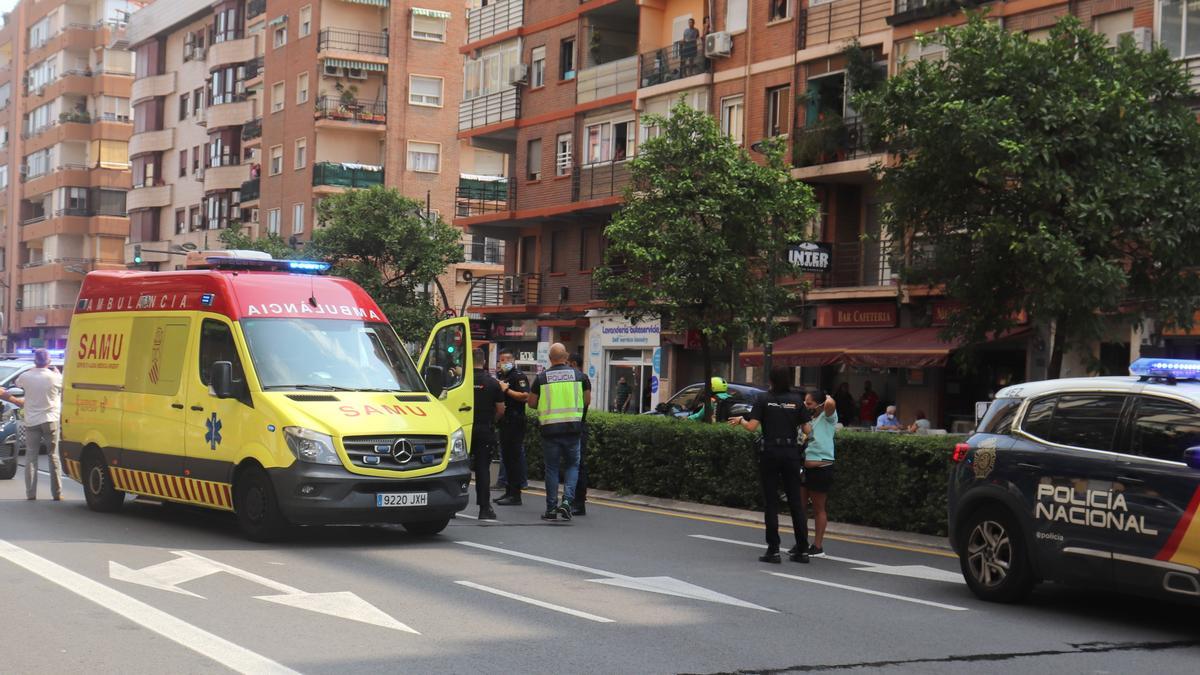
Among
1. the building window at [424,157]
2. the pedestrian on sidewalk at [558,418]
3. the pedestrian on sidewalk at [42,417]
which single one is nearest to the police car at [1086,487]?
the pedestrian on sidewalk at [558,418]

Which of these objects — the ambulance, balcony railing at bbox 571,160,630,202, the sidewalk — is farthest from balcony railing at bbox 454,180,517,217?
the ambulance

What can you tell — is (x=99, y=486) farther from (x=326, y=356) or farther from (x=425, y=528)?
(x=425, y=528)

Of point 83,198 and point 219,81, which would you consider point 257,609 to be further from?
point 83,198

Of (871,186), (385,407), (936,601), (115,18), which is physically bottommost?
(936,601)

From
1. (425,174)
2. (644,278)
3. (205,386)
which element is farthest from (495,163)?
(205,386)

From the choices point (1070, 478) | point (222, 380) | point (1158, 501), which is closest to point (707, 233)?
point (222, 380)

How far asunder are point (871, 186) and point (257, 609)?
28.3 metres

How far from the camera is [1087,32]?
20.5m

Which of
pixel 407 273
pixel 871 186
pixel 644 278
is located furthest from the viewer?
pixel 407 273

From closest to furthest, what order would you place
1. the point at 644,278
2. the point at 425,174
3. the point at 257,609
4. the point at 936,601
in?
1. the point at 257,609
2. the point at 936,601
3. the point at 644,278
4. the point at 425,174

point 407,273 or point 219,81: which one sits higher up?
point 219,81

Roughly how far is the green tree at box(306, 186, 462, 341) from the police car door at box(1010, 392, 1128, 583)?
40.3 meters

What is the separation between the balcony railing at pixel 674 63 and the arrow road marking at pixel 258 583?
29.8m

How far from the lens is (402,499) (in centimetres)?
1403
